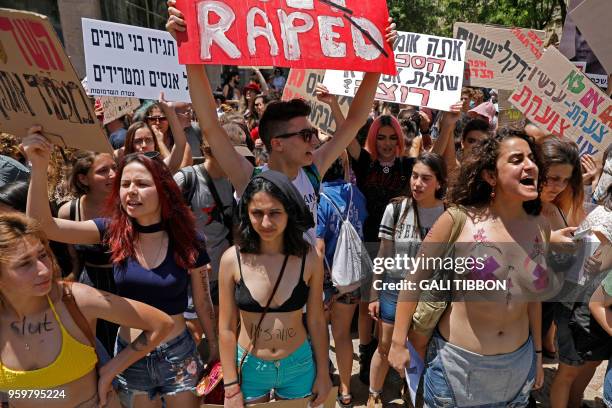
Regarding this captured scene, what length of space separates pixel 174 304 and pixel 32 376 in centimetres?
73

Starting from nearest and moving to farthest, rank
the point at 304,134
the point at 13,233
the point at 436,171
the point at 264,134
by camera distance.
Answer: the point at 13,233, the point at 304,134, the point at 264,134, the point at 436,171

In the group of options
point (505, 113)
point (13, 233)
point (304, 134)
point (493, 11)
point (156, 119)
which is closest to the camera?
point (13, 233)

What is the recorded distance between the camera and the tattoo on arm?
7.55 feet

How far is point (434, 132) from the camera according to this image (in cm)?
746

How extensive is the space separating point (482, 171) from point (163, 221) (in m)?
1.61

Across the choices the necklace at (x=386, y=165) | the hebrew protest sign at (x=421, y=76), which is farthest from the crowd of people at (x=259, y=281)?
the hebrew protest sign at (x=421, y=76)

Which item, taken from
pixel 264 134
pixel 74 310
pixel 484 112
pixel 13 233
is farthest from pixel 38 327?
pixel 484 112

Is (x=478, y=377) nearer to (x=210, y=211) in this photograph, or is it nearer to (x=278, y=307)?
(x=278, y=307)

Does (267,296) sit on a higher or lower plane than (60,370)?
higher

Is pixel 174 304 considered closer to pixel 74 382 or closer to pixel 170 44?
pixel 74 382

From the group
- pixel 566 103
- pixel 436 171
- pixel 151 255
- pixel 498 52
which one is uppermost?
pixel 498 52

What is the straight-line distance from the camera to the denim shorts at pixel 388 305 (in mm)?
3509

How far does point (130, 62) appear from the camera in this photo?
161 inches

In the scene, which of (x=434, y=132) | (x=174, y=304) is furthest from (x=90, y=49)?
(x=434, y=132)
